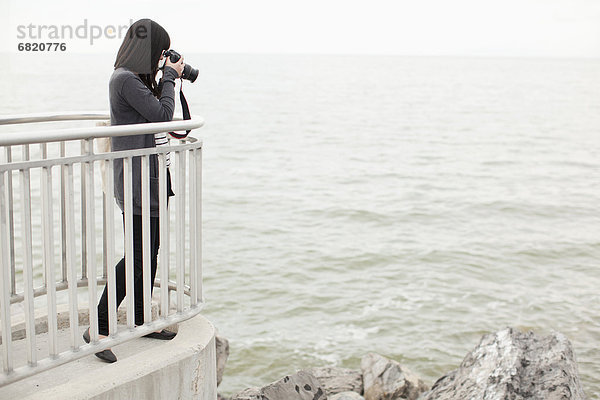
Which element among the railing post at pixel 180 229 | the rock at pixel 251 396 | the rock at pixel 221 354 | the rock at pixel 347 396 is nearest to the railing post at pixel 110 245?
the railing post at pixel 180 229

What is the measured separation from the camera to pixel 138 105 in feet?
12.6

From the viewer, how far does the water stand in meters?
9.66

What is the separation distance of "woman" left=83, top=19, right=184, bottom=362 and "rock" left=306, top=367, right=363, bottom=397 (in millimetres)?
3622

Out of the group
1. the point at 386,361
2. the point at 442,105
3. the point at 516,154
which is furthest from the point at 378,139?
the point at 386,361

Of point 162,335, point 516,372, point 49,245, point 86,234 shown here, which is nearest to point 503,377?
point 516,372

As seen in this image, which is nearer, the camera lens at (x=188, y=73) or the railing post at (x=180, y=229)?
the railing post at (x=180, y=229)

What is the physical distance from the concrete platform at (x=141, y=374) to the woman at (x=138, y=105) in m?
0.20

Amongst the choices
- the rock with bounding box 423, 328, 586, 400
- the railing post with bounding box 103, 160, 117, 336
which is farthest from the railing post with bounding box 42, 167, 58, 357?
the rock with bounding box 423, 328, 586, 400

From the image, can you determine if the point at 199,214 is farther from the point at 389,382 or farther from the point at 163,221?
the point at 389,382

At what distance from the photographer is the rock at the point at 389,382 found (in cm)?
711

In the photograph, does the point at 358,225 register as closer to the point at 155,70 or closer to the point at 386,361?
the point at 386,361

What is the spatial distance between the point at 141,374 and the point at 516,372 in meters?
3.09

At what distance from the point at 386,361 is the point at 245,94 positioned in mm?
49168

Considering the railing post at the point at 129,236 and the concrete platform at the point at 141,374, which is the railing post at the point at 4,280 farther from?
the railing post at the point at 129,236
